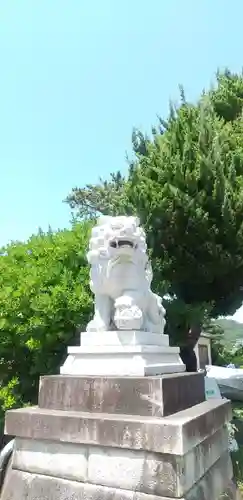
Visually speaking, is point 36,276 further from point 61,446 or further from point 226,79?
point 226,79

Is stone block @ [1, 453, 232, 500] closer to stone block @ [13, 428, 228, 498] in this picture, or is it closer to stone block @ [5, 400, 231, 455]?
stone block @ [13, 428, 228, 498]

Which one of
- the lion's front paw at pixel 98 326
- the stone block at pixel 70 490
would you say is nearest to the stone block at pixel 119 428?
the stone block at pixel 70 490

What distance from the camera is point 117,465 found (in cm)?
300

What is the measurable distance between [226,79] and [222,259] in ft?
18.3

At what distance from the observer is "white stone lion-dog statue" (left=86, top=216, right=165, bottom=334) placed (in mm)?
3824

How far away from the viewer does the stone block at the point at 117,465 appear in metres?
2.81

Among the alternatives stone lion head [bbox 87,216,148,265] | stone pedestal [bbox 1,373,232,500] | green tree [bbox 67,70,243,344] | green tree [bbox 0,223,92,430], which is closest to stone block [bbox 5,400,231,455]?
stone pedestal [bbox 1,373,232,500]

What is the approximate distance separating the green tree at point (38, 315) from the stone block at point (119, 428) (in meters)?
2.61

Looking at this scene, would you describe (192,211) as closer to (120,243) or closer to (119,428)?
(120,243)

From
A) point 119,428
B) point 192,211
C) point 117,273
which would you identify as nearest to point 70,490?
point 119,428

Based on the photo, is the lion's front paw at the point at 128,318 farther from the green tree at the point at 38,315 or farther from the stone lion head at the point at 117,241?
the green tree at the point at 38,315

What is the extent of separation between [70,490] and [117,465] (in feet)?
1.55

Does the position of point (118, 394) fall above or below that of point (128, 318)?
below

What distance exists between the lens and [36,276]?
21.5ft
